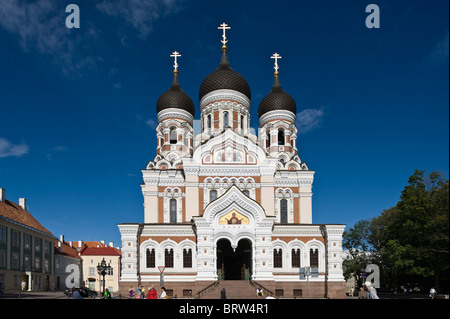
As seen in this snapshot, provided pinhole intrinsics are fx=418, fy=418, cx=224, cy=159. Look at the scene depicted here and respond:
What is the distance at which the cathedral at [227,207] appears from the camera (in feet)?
113

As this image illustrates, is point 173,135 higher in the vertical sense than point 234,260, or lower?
higher

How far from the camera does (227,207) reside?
3438 centimetres

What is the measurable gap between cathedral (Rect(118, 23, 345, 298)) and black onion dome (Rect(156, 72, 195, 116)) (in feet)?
0.37

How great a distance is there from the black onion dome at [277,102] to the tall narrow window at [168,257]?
20.0 metres

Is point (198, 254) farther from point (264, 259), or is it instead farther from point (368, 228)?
point (368, 228)

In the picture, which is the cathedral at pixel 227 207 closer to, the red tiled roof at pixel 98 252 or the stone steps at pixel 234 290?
the stone steps at pixel 234 290

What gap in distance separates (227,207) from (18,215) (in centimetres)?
2239

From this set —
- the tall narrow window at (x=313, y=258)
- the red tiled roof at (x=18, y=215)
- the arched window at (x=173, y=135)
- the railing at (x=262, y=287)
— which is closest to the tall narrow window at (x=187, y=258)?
the railing at (x=262, y=287)

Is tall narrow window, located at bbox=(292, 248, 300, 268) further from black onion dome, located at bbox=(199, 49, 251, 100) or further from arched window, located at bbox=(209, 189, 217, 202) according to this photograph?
black onion dome, located at bbox=(199, 49, 251, 100)

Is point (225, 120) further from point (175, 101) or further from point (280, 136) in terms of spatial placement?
point (280, 136)

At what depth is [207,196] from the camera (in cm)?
3859

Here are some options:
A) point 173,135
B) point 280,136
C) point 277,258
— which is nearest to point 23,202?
point 173,135

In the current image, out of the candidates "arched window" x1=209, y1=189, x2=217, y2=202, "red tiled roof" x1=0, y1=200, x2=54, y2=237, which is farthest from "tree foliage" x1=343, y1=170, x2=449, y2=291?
"red tiled roof" x1=0, y1=200, x2=54, y2=237
